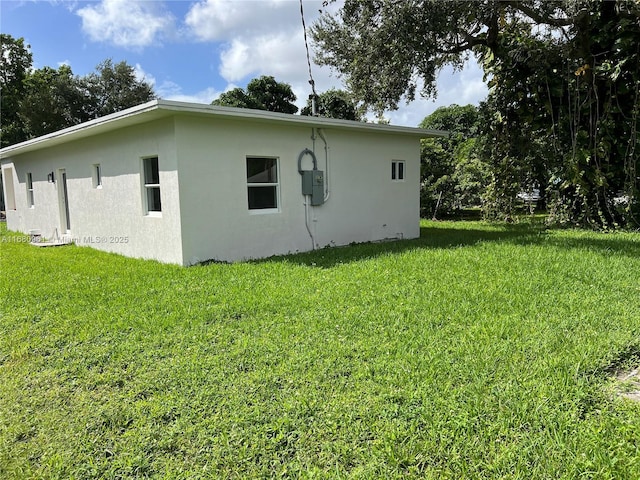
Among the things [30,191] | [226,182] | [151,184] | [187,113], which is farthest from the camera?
[30,191]

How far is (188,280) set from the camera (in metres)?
6.09

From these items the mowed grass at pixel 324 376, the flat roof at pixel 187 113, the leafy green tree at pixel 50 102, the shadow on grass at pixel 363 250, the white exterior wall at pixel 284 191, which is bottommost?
the mowed grass at pixel 324 376

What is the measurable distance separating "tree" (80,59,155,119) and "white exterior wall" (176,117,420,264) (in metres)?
21.9

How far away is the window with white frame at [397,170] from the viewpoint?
10.8 meters

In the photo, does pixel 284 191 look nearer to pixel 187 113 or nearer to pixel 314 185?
pixel 314 185

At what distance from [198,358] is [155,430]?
3.16 ft

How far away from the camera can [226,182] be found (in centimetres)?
770

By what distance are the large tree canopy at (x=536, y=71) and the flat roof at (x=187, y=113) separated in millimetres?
2146

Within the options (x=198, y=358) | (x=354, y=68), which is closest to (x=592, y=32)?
(x=354, y=68)

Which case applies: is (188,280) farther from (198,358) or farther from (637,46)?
(637,46)

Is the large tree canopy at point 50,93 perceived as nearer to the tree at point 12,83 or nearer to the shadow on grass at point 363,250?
the tree at point 12,83

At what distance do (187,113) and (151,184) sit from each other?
193 centimetres

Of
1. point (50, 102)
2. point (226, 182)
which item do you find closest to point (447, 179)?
point (226, 182)

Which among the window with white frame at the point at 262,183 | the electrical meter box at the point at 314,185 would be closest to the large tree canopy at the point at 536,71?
the electrical meter box at the point at 314,185
